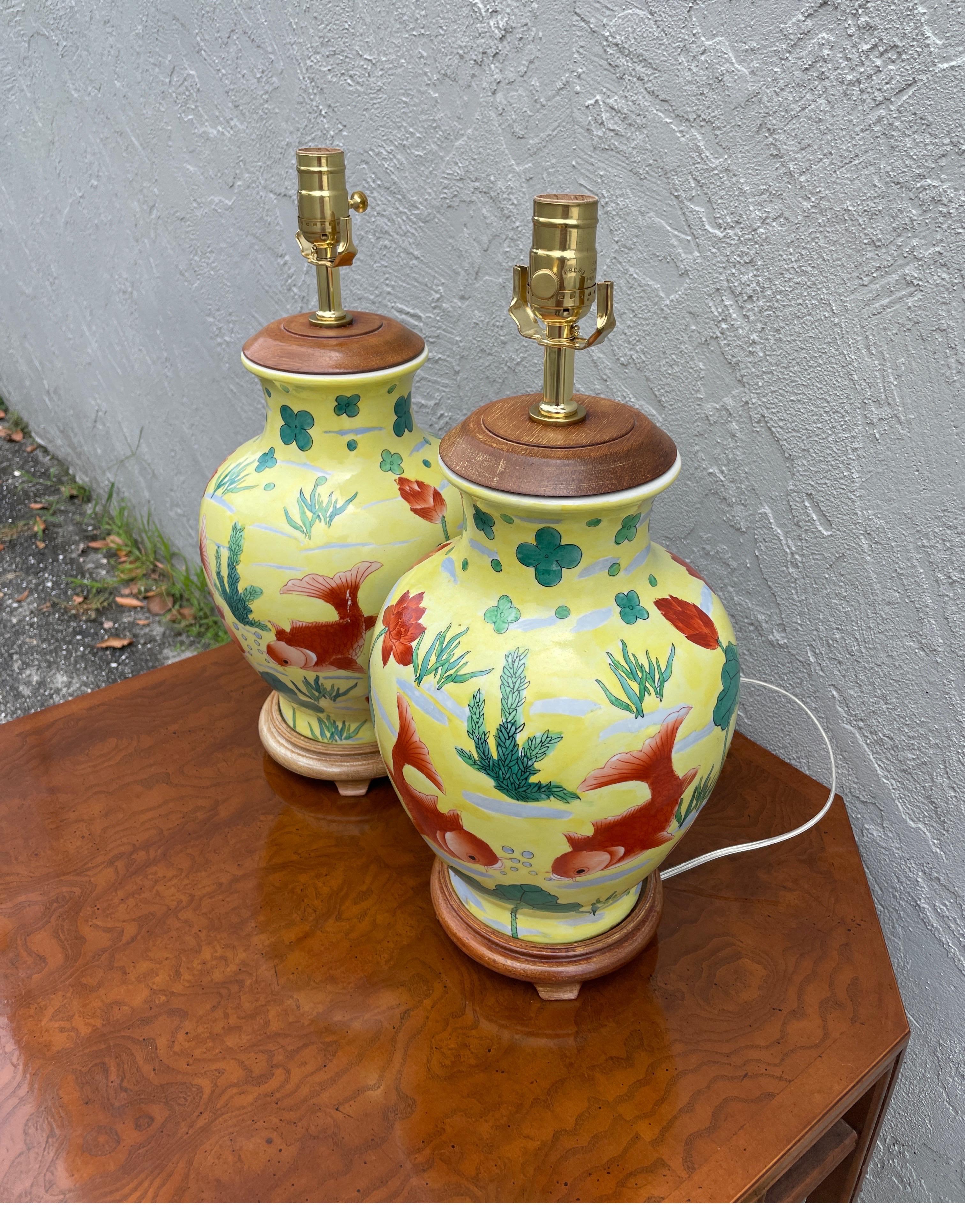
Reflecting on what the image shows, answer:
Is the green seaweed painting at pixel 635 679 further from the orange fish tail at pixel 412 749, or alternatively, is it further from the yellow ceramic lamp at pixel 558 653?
the orange fish tail at pixel 412 749

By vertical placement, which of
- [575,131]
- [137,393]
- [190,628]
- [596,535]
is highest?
[575,131]

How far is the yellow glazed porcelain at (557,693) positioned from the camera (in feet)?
1.73

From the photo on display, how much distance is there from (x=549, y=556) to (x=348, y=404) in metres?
0.25

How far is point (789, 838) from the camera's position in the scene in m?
0.77

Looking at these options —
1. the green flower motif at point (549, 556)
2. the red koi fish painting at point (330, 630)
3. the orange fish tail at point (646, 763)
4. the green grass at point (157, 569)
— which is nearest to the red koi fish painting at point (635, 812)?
the orange fish tail at point (646, 763)

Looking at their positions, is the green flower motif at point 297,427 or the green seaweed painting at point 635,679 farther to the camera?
the green flower motif at point 297,427

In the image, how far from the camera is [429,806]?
1.91ft

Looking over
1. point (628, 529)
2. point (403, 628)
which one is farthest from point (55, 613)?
point (628, 529)

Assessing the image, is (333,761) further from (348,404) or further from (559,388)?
(559,388)

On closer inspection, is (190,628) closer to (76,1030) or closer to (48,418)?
(48,418)

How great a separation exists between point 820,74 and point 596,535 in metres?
0.37

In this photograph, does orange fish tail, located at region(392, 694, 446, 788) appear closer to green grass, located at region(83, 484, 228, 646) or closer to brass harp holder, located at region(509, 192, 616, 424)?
brass harp holder, located at region(509, 192, 616, 424)

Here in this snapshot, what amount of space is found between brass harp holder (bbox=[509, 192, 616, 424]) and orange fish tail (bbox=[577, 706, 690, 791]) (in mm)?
177

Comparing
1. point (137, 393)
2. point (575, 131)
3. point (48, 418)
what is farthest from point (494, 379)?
point (48, 418)
